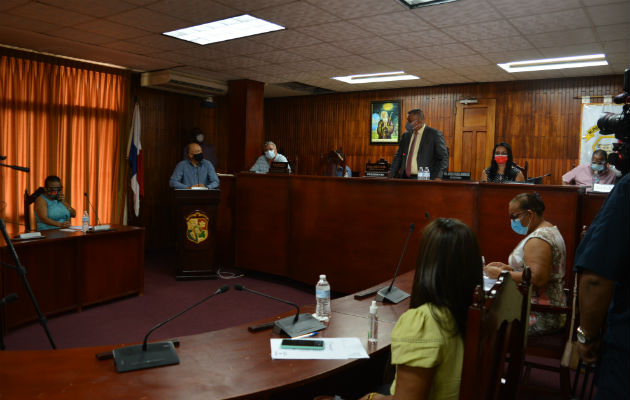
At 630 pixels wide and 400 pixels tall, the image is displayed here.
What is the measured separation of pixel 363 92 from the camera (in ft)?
30.5

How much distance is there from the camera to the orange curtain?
625 cm

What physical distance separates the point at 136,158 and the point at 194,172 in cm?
145

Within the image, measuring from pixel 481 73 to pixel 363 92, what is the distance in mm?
2680

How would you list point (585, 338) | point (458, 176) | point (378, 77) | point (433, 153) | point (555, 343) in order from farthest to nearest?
point (378, 77), point (433, 153), point (458, 176), point (555, 343), point (585, 338)

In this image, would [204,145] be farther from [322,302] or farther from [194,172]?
[322,302]

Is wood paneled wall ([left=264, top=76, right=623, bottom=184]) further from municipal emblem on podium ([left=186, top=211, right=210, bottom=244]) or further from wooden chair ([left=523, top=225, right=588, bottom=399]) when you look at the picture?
wooden chair ([left=523, top=225, right=588, bottom=399])

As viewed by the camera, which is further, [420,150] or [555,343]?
[420,150]

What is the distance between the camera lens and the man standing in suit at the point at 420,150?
535 centimetres

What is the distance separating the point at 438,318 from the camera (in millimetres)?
1446

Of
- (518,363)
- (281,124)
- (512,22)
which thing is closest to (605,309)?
(518,363)

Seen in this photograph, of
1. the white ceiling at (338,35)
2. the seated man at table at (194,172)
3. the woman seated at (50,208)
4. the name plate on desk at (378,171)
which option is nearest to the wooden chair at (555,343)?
the name plate on desk at (378,171)

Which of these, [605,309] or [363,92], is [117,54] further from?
[605,309]

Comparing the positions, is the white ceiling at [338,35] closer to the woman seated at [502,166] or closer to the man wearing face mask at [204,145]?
the woman seated at [502,166]

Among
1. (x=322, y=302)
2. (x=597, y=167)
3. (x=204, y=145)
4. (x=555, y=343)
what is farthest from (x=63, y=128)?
(x=597, y=167)
